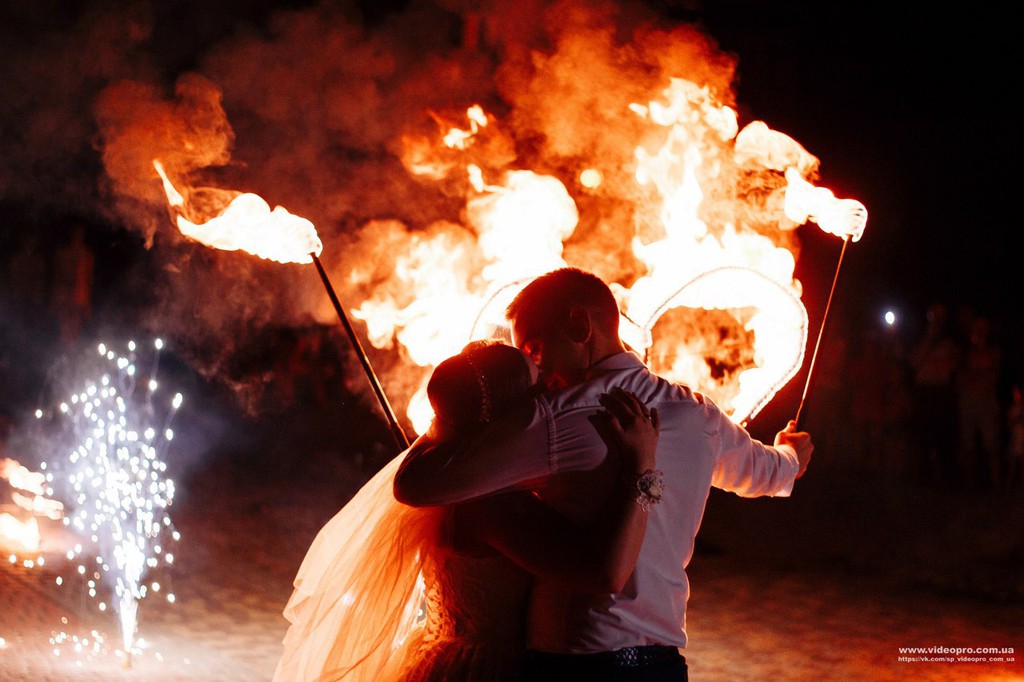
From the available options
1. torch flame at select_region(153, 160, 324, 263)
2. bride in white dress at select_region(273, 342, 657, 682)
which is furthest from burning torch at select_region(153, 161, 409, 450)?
bride in white dress at select_region(273, 342, 657, 682)

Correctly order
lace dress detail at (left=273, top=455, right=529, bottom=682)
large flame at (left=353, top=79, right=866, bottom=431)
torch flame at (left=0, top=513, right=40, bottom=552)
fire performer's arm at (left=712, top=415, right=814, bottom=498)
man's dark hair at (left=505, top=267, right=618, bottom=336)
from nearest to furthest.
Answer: lace dress detail at (left=273, top=455, right=529, bottom=682), man's dark hair at (left=505, top=267, right=618, bottom=336), fire performer's arm at (left=712, top=415, right=814, bottom=498), large flame at (left=353, top=79, right=866, bottom=431), torch flame at (left=0, top=513, right=40, bottom=552)

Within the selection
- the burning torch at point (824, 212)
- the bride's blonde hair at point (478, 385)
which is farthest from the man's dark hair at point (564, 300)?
the burning torch at point (824, 212)

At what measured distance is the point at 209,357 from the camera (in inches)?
681

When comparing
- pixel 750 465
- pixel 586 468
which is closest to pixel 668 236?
pixel 750 465

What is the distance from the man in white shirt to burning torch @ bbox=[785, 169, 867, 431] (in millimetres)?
1042

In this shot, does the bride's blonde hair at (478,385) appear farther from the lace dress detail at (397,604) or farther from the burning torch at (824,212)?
the burning torch at (824,212)

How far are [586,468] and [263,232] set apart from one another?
5.48ft

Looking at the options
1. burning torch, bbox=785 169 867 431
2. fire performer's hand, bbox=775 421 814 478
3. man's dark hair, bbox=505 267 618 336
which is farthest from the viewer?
burning torch, bbox=785 169 867 431

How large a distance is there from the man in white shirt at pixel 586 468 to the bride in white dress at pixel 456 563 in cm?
6

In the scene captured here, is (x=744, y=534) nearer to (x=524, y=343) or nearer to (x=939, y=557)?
(x=939, y=557)

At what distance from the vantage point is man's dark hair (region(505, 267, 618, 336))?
8.18 ft

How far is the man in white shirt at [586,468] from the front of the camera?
2.15m

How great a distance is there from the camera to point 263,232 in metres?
3.42

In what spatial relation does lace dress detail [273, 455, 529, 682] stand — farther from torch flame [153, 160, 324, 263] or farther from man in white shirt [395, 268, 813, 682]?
torch flame [153, 160, 324, 263]
